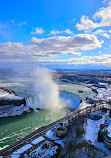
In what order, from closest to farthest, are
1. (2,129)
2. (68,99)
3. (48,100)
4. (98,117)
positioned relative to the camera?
(2,129) → (98,117) → (48,100) → (68,99)

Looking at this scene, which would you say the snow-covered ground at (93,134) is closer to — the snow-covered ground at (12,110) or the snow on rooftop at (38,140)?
the snow on rooftop at (38,140)

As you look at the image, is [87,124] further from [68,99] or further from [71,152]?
[68,99]

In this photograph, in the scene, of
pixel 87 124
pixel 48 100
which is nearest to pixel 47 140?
pixel 87 124

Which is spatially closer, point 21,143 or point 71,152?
point 71,152

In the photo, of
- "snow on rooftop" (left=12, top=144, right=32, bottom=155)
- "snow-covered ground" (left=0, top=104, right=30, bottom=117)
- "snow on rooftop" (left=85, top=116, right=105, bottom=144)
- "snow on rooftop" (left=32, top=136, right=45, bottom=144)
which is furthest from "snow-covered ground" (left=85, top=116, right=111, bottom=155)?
"snow-covered ground" (left=0, top=104, right=30, bottom=117)

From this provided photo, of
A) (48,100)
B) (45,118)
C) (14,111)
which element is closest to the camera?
(45,118)

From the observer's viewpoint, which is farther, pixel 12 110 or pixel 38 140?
pixel 12 110

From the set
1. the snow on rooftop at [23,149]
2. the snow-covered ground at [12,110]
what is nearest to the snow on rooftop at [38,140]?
the snow on rooftop at [23,149]

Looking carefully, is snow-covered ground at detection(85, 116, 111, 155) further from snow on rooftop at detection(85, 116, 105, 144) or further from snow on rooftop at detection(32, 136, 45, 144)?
snow on rooftop at detection(32, 136, 45, 144)

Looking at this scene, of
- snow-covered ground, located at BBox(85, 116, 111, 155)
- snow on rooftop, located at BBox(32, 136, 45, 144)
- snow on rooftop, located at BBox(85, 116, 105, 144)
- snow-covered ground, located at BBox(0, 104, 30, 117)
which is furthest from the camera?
snow-covered ground, located at BBox(0, 104, 30, 117)

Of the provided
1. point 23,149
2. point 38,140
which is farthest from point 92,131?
point 23,149

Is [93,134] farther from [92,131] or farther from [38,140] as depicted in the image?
[38,140]
